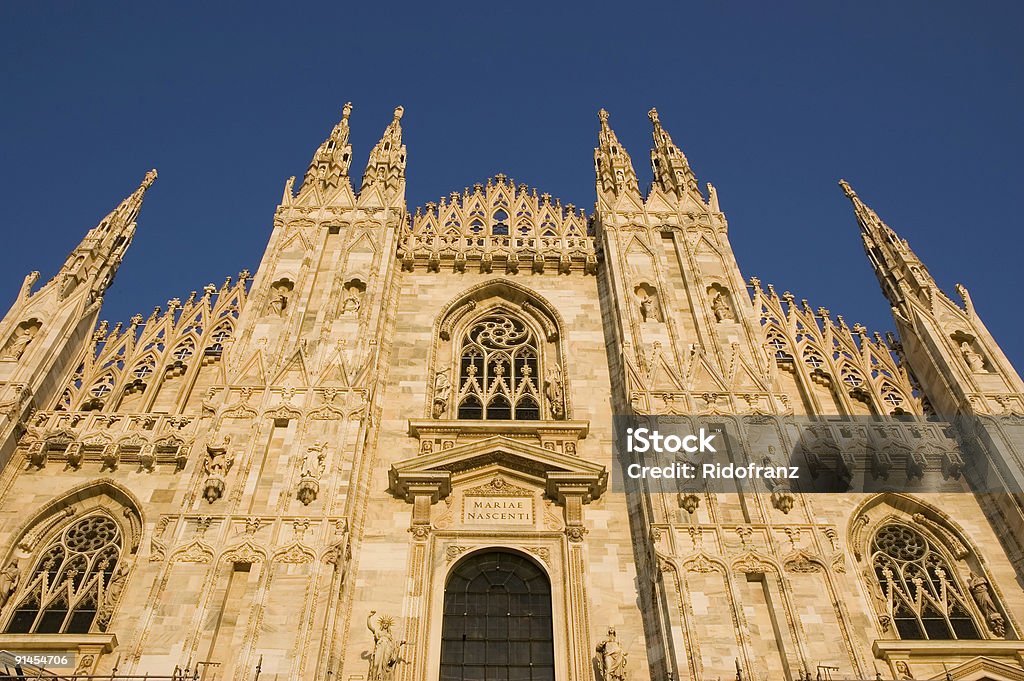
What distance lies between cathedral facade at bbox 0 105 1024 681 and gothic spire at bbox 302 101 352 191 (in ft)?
5.30

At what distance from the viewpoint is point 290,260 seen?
19281 millimetres

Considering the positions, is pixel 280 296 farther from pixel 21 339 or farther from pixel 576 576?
pixel 576 576

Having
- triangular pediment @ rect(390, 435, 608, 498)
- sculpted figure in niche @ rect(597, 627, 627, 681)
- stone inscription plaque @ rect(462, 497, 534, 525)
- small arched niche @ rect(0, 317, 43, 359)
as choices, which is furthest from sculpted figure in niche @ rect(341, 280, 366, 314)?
sculpted figure in niche @ rect(597, 627, 627, 681)

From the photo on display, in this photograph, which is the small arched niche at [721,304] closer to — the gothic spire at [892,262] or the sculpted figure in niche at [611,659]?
the gothic spire at [892,262]

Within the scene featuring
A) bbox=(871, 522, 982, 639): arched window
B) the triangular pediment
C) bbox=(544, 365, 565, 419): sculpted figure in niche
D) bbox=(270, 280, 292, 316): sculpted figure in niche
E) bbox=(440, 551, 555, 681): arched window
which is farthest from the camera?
bbox=(270, 280, 292, 316): sculpted figure in niche

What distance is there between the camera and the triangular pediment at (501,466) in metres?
15.2

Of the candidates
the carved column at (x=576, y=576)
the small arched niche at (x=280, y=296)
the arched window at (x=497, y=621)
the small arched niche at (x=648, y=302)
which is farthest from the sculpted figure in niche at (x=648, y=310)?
the small arched niche at (x=280, y=296)

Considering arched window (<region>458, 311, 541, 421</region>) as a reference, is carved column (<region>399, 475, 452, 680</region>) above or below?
below

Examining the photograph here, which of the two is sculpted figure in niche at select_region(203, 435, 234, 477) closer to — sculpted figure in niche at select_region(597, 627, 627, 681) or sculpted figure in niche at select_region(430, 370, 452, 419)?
sculpted figure in niche at select_region(430, 370, 452, 419)

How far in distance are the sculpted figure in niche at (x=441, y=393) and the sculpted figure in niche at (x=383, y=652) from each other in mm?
5082

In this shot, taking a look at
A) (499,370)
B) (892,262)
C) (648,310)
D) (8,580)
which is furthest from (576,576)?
(892,262)

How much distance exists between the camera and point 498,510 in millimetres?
A: 15242

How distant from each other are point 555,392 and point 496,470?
2661 millimetres

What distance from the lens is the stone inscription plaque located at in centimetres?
1505
